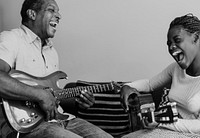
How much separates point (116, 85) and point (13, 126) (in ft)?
2.11

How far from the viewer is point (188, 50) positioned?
4.95 feet

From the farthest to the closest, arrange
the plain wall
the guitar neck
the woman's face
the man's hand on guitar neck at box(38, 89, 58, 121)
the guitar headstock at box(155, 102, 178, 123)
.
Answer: the plain wall
the guitar neck
the man's hand on guitar neck at box(38, 89, 58, 121)
the woman's face
the guitar headstock at box(155, 102, 178, 123)

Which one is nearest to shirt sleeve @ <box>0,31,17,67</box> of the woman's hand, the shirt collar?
the shirt collar

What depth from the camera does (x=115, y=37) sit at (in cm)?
247

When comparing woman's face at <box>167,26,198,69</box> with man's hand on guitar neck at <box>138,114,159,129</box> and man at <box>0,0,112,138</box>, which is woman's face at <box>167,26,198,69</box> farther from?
man at <box>0,0,112,138</box>

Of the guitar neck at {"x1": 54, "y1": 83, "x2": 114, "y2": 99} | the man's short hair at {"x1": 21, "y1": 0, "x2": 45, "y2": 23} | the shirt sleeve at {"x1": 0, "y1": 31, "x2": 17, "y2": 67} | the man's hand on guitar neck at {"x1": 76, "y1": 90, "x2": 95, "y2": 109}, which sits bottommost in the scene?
the man's hand on guitar neck at {"x1": 76, "y1": 90, "x2": 95, "y2": 109}

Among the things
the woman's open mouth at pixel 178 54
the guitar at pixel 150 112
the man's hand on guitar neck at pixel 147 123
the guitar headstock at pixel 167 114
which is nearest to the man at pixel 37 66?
the guitar at pixel 150 112

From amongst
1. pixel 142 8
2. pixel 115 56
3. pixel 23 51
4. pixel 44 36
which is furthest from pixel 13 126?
pixel 142 8

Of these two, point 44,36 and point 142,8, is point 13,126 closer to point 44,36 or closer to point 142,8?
point 44,36

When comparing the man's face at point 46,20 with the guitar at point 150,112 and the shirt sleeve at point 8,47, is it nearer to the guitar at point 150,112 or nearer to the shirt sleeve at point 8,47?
the shirt sleeve at point 8,47

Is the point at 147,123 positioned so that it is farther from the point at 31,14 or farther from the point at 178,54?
the point at 31,14

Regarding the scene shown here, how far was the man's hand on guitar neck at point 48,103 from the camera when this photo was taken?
163 centimetres

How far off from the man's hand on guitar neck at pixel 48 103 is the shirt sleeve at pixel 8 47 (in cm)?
23

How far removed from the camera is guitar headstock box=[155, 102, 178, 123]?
141 centimetres
